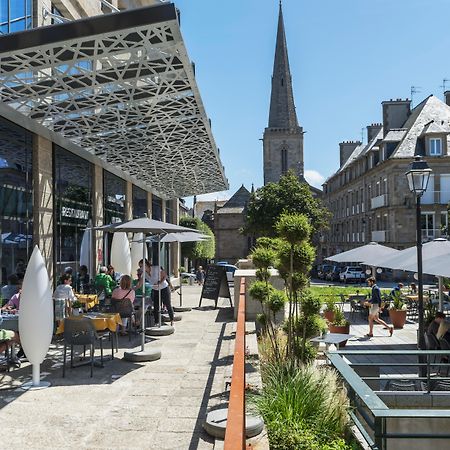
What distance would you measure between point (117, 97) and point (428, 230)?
1456 inches

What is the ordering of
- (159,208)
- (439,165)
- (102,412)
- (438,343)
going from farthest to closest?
(439,165) → (159,208) → (438,343) → (102,412)

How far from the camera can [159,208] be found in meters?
31.1

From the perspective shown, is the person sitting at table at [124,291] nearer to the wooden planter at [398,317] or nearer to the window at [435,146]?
the wooden planter at [398,317]

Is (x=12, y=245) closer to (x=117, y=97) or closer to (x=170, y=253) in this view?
(x=117, y=97)

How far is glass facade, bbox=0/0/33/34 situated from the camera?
1256 cm

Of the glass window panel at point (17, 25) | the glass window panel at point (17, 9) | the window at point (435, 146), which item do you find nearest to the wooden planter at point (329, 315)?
the glass window panel at point (17, 25)

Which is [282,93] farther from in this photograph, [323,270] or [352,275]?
[352,275]

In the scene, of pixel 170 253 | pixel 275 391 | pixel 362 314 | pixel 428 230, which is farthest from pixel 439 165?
pixel 275 391

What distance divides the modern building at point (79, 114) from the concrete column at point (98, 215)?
39mm

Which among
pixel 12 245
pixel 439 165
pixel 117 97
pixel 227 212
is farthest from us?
pixel 227 212

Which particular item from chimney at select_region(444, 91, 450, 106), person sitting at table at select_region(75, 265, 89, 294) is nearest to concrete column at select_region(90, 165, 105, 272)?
person sitting at table at select_region(75, 265, 89, 294)

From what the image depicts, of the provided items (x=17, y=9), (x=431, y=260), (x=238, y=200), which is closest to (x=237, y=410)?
(x=431, y=260)

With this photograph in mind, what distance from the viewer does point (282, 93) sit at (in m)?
85.6

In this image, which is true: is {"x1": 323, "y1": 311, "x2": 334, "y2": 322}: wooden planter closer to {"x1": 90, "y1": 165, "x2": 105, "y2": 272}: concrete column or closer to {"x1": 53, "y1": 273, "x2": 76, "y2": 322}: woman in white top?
{"x1": 53, "y1": 273, "x2": 76, "y2": 322}: woman in white top
